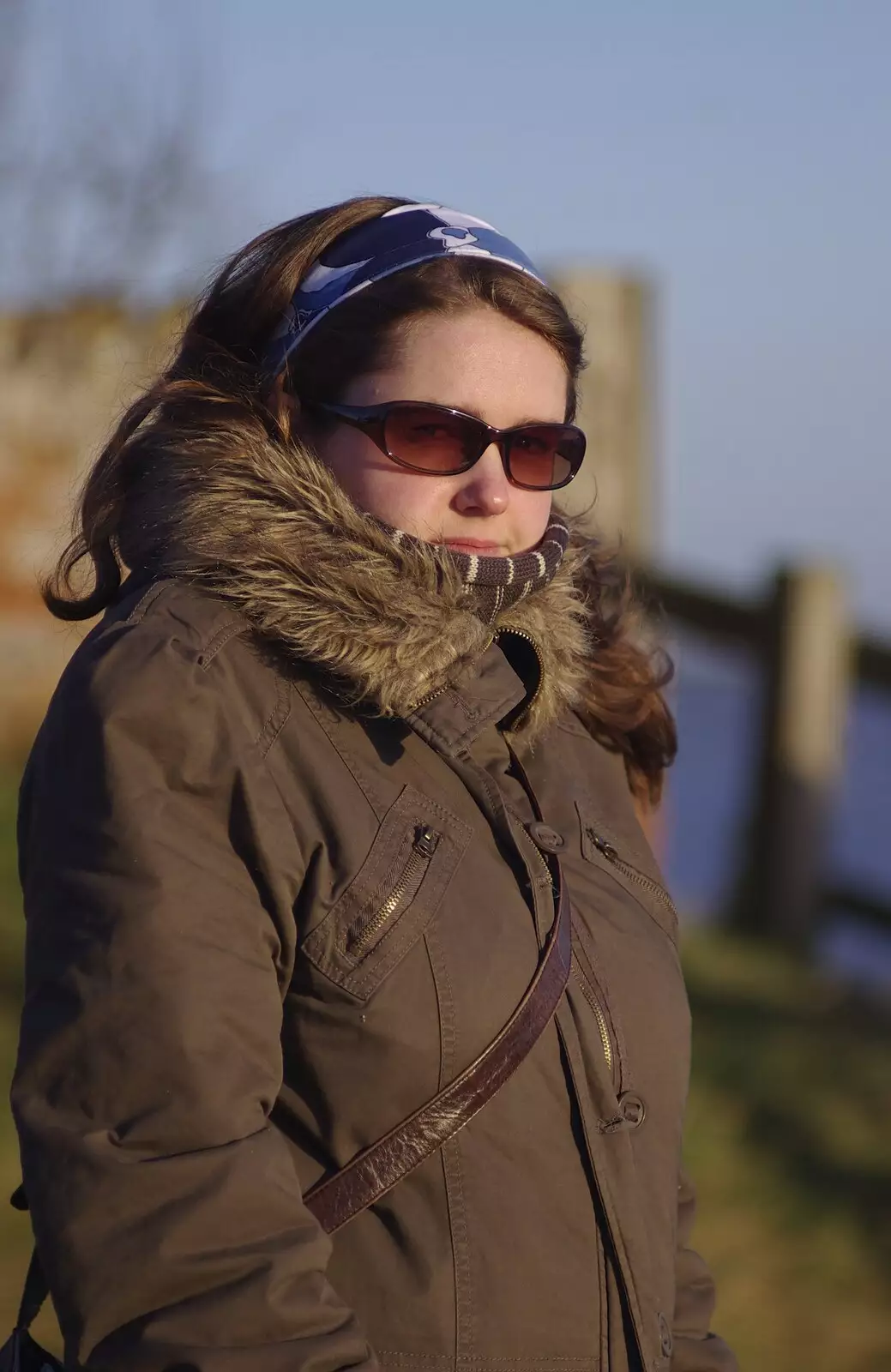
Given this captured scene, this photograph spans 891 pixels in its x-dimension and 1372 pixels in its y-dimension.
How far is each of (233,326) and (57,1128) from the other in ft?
3.28

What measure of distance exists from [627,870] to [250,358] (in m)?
0.78

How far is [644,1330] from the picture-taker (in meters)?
1.74

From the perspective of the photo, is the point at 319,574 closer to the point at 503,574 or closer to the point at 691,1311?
the point at 503,574

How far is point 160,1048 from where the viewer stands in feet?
4.85

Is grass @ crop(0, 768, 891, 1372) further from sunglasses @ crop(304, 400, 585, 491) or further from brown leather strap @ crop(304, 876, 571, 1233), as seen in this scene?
sunglasses @ crop(304, 400, 585, 491)

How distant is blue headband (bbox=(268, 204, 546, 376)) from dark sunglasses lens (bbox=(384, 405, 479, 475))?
0.53 feet

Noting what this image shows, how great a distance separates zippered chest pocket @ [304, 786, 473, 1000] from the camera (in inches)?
62.7

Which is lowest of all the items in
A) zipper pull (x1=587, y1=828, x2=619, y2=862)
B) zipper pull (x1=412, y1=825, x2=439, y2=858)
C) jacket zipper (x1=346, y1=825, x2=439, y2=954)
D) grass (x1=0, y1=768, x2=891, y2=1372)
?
grass (x1=0, y1=768, x2=891, y2=1372)

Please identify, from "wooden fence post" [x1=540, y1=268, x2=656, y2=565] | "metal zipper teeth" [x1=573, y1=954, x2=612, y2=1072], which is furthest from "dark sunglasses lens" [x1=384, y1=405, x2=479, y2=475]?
"wooden fence post" [x1=540, y1=268, x2=656, y2=565]

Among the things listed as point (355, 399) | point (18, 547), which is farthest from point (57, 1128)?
point (18, 547)

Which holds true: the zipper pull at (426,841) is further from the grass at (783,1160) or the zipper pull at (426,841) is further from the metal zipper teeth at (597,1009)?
the grass at (783,1160)

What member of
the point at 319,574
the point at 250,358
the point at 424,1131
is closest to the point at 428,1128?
the point at 424,1131

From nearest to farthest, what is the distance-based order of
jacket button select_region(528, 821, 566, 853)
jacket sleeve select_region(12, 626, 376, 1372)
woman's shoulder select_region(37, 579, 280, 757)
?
jacket sleeve select_region(12, 626, 376, 1372)
woman's shoulder select_region(37, 579, 280, 757)
jacket button select_region(528, 821, 566, 853)

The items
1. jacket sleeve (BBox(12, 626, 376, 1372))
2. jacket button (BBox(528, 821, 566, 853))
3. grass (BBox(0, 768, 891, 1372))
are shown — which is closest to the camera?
jacket sleeve (BBox(12, 626, 376, 1372))
